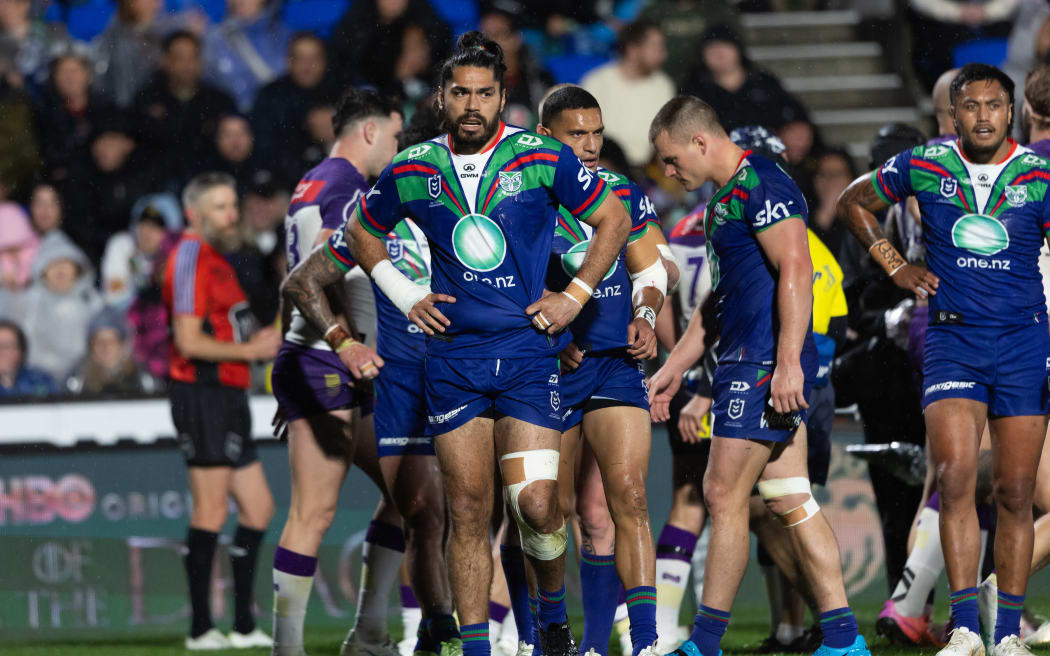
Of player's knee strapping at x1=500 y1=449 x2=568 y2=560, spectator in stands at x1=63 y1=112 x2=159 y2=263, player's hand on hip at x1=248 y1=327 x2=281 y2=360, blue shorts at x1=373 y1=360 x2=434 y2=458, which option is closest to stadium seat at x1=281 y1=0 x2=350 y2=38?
spectator in stands at x1=63 y1=112 x2=159 y2=263

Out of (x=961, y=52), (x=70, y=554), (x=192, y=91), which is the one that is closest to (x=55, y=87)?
(x=192, y=91)

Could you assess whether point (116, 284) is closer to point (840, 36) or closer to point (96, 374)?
point (96, 374)

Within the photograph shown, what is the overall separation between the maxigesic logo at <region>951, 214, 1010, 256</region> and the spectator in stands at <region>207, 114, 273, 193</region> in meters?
5.87

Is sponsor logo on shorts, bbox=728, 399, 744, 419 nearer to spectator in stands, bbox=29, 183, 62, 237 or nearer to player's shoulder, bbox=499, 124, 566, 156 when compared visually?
player's shoulder, bbox=499, 124, 566, 156

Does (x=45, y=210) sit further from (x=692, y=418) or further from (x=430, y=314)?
(x=430, y=314)

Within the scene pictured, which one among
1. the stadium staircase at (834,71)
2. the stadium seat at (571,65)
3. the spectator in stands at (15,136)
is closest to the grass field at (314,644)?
the spectator in stands at (15,136)

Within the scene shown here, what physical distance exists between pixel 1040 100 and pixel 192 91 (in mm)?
6340

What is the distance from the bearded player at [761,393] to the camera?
4.81m

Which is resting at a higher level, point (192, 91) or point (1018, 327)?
point (192, 91)

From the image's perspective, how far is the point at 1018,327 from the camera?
5.20 meters

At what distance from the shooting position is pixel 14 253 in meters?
9.80

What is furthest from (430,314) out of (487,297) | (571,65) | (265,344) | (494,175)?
(571,65)

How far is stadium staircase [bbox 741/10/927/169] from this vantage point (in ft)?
35.2

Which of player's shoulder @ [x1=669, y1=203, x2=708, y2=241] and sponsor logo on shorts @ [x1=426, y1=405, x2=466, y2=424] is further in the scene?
player's shoulder @ [x1=669, y1=203, x2=708, y2=241]
